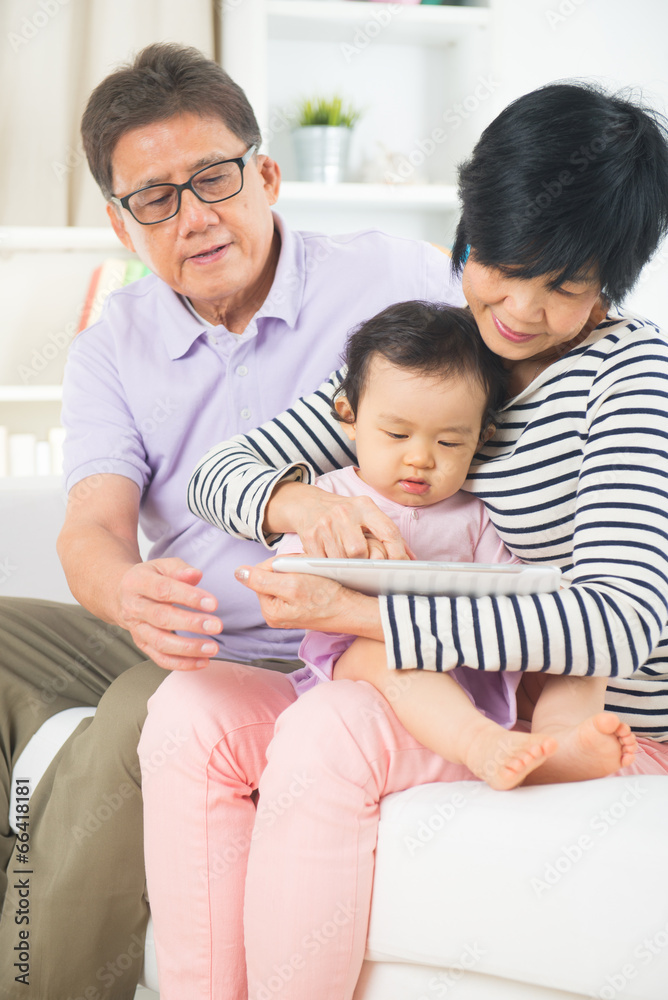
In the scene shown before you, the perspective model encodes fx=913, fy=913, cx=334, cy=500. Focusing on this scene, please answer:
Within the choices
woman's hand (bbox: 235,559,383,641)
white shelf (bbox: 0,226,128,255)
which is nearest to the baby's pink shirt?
woman's hand (bbox: 235,559,383,641)

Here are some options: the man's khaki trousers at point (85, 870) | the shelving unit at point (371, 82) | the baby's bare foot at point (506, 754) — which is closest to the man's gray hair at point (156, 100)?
the man's khaki trousers at point (85, 870)

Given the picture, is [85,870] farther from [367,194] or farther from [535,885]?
[367,194]

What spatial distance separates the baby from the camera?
96cm

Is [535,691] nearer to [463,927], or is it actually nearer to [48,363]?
[463,927]

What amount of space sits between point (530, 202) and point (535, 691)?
1.86 feet

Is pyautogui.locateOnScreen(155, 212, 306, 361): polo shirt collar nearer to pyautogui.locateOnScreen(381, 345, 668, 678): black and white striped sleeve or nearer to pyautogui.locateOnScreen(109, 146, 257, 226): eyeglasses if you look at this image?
pyautogui.locateOnScreen(109, 146, 257, 226): eyeglasses

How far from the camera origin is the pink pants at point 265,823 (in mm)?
904

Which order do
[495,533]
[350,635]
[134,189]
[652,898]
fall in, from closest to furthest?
1. [652,898]
2. [350,635]
3. [495,533]
4. [134,189]

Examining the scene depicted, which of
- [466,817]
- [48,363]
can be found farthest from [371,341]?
[48,363]

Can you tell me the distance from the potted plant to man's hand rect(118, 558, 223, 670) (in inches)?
82.2

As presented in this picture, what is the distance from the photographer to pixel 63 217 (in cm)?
287

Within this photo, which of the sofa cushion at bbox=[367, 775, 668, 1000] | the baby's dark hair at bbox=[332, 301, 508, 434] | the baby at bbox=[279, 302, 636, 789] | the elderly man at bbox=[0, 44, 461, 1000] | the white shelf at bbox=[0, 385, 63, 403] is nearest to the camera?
the sofa cushion at bbox=[367, 775, 668, 1000]

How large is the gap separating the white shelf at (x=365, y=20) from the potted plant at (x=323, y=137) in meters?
0.22

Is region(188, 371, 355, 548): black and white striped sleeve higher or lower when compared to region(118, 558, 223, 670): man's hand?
higher
